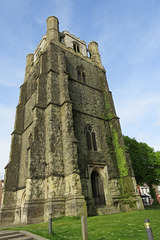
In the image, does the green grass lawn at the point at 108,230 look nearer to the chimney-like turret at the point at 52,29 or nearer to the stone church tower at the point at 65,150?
the stone church tower at the point at 65,150

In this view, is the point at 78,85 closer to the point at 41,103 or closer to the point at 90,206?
the point at 41,103

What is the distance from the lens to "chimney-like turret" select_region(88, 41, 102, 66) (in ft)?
88.7

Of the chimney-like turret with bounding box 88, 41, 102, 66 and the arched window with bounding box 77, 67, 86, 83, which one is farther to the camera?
the chimney-like turret with bounding box 88, 41, 102, 66

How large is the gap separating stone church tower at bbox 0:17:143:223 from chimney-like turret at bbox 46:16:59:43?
0.18m

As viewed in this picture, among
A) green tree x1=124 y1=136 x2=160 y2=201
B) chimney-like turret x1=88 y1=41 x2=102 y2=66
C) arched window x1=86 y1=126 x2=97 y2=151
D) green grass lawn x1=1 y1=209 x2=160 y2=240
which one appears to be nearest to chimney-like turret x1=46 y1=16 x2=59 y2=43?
chimney-like turret x1=88 y1=41 x2=102 y2=66

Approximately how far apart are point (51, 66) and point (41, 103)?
4.77 m

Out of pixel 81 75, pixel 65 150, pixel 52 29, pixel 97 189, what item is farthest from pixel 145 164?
A: pixel 52 29

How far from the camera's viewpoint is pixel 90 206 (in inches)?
517

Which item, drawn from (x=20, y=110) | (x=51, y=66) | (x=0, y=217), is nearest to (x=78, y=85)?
(x=51, y=66)

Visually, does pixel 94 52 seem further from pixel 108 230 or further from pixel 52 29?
pixel 108 230

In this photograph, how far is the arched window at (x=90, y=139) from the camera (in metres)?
17.0

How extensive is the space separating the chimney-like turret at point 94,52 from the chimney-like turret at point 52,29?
7060mm

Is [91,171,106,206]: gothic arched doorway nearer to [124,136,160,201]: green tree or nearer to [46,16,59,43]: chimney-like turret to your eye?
[124,136,160,201]: green tree

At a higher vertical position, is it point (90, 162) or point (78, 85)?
point (78, 85)
